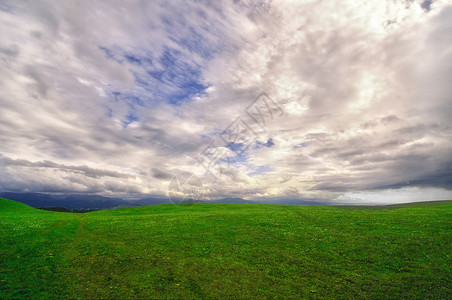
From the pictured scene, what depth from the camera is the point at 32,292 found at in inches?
615

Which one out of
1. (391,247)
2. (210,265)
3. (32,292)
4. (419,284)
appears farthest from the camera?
(391,247)

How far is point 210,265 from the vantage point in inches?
815

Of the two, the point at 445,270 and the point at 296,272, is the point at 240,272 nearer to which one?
the point at 296,272

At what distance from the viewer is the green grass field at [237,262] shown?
16.3 metres

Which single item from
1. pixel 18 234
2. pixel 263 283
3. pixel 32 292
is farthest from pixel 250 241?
pixel 18 234

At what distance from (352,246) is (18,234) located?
45210mm

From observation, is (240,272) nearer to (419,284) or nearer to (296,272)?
(296,272)

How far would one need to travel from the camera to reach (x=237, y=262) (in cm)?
2142

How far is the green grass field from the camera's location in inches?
640

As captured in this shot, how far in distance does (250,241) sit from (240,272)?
9202 millimetres

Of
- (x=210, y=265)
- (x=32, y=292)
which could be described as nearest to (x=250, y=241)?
(x=210, y=265)

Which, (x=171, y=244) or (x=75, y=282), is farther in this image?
(x=171, y=244)

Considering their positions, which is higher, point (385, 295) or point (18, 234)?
point (18, 234)

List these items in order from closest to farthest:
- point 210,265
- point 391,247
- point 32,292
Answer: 1. point 32,292
2. point 210,265
3. point 391,247
